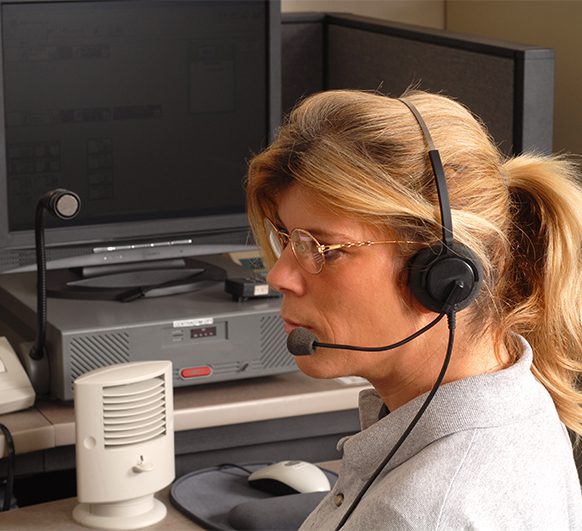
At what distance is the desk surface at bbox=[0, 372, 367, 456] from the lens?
1.49m

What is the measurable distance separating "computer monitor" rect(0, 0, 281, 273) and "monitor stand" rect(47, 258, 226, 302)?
0.12 feet

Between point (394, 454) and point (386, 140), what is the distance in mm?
250

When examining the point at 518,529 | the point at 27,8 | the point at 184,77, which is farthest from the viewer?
the point at 184,77

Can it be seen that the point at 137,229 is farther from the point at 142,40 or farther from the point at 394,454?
the point at 394,454

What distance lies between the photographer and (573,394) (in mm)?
1055

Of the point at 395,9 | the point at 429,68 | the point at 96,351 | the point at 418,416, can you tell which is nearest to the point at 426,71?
the point at 429,68

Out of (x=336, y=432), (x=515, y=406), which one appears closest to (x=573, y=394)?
(x=515, y=406)

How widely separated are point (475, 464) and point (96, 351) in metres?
0.82

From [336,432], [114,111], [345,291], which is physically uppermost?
[114,111]

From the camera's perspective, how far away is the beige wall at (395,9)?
2340mm

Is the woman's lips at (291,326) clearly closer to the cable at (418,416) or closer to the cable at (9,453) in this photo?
the cable at (418,416)

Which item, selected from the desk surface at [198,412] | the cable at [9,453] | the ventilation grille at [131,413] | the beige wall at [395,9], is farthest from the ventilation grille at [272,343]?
the beige wall at [395,9]

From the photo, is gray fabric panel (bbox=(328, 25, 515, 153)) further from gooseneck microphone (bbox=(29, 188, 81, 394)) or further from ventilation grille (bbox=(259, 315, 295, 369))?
gooseneck microphone (bbox=(29, 188, 81, 394))

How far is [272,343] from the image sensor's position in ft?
5.45
